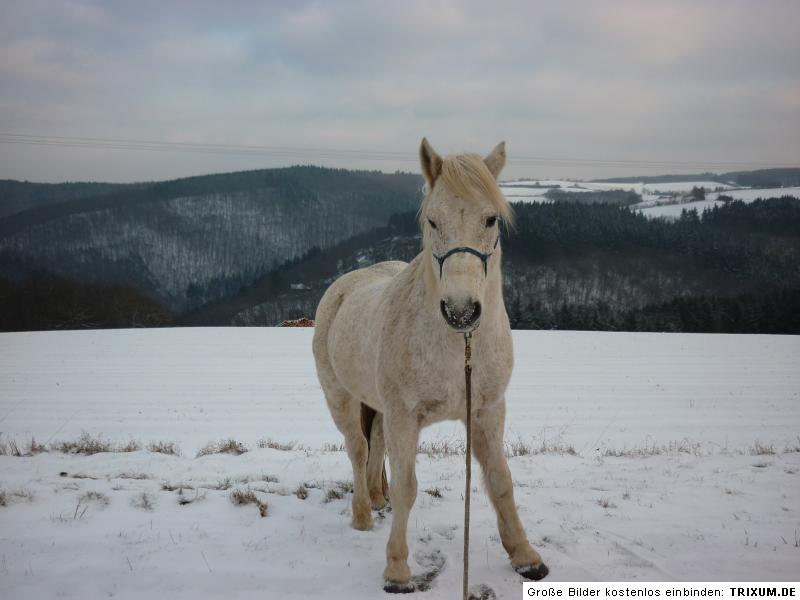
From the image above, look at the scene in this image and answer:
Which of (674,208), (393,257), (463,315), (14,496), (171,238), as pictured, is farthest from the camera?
(171,238)

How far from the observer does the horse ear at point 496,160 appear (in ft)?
11.6

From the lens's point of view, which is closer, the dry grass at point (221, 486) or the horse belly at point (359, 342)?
the horse belly at point (359, 342)

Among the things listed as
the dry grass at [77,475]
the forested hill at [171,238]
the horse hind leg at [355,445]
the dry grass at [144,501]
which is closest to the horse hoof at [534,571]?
the horse hind leg at [355,445]

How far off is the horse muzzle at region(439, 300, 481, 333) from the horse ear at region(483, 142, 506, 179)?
1.22m

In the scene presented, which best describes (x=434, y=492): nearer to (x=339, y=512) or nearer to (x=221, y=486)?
(x=339, y=512)

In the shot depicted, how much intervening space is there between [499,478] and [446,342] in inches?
46.8

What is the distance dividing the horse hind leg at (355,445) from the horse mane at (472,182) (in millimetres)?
2638

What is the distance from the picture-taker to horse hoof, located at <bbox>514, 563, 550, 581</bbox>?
3555 mm

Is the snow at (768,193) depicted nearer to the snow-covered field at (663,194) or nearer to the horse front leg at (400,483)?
the snow-covered field at (663,194)

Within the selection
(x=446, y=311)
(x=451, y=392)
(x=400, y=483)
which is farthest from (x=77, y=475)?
(x=446, y=311)

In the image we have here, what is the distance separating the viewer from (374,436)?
16.9ft

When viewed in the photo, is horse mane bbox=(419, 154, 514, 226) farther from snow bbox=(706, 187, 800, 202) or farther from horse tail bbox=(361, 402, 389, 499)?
snow bbox=(706, 187, 800, 202)

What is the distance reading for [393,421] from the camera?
358 centimetres

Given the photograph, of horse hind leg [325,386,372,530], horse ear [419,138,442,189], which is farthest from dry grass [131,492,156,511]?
horse ear [419,138,442,189]
